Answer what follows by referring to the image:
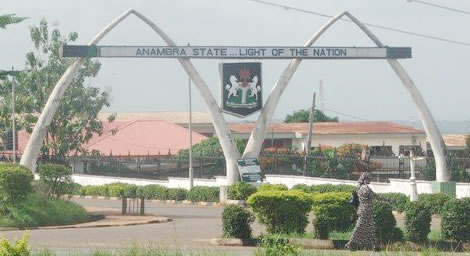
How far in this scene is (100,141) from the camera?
76.6m

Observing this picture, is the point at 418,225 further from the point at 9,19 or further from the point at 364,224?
the point at 9,19

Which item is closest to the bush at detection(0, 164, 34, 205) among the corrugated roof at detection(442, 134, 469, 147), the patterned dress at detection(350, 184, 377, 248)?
the patterned dress at detection(350, 184, 377, 248)

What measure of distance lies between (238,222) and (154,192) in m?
25.0

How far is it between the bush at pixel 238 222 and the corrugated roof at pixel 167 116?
213 ft

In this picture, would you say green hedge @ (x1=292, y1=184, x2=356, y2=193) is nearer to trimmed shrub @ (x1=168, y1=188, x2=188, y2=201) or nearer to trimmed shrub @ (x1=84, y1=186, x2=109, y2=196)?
trimmed shrub @ (x1=168, y1=188, x2=188, y2=201)

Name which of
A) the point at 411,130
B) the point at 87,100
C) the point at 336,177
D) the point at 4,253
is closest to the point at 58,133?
the point at 87,100

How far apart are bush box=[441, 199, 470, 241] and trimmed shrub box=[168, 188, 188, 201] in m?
24.8

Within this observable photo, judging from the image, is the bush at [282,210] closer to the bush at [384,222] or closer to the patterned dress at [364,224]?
the bush at [384,222]

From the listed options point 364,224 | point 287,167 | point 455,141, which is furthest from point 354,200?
point 455,141

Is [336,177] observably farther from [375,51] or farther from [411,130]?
[411,130]

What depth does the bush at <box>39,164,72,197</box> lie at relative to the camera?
111 ft

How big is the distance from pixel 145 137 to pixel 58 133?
1550 centimetres

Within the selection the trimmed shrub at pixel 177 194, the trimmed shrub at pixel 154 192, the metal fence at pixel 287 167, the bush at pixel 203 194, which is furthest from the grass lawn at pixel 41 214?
the metal fence at pixel 287 167

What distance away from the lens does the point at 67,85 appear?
4184cm
